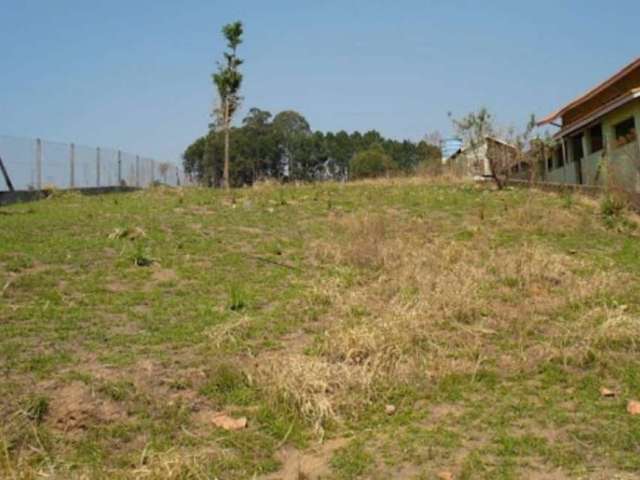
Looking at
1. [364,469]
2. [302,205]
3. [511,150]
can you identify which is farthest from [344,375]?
[511,150]

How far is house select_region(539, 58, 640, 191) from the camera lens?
16578 millimetres

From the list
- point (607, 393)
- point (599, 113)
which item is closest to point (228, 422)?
point (607, 393)

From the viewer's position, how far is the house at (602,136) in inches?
653

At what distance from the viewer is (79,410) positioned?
14.9 feet

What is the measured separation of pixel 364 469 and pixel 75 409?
6.48ft

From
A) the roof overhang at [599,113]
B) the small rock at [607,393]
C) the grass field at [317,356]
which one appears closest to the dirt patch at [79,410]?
the grass field at [317,356]

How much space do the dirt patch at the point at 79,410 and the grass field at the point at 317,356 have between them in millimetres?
14

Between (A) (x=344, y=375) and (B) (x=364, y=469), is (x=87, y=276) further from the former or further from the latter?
(B) (x=364, y=469)

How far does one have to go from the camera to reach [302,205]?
14891mm

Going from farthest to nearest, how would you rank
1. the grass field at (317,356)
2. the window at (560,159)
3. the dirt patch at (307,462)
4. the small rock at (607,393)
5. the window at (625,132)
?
the window at (560,159)
the window at (625,132)
the small rock at (607,393)
the grass field at (317,356)
the dirt patch at (307,462)

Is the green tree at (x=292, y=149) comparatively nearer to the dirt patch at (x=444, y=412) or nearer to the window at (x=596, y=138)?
the window at (x=596, y=138)

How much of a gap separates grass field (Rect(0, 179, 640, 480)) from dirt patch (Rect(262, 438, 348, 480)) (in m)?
0.02

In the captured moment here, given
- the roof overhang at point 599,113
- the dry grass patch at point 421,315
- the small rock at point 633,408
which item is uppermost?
the roof overhang at point 599,113

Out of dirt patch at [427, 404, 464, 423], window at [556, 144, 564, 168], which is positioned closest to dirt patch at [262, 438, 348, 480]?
dirt patch at [427, 404, 464, 423]
